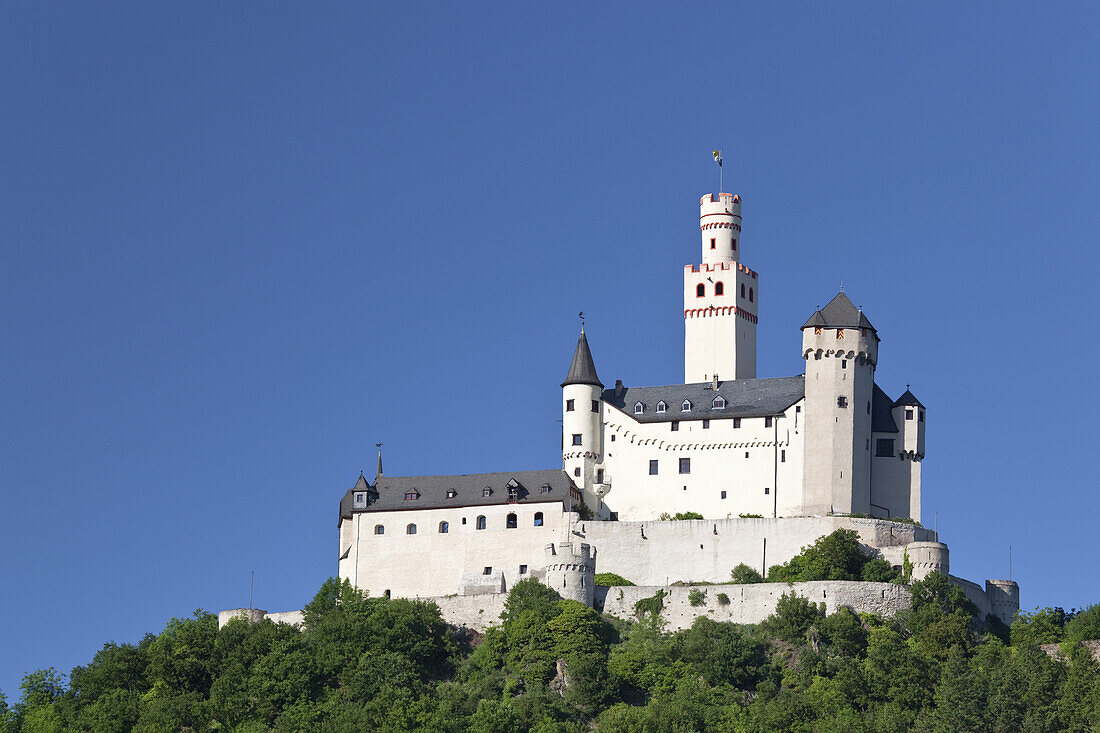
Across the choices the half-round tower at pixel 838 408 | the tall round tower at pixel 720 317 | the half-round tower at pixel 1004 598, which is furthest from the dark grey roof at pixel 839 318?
the half-round tower at pixel 1004 598

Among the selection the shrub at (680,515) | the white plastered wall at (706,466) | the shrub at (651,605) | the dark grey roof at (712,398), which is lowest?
the shrub at (651,605)

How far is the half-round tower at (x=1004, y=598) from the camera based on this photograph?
117250mm

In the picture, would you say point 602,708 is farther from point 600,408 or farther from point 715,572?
point 600,408

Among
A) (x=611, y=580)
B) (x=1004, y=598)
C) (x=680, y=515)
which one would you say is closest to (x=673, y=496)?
(x=680, y=515)

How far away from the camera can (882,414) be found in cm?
12281

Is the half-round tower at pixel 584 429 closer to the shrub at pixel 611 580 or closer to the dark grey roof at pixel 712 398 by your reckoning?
the dark grey roof at pixel 712 398

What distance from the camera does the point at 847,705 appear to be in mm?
106875

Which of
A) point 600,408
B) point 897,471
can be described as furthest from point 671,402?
point 897,471

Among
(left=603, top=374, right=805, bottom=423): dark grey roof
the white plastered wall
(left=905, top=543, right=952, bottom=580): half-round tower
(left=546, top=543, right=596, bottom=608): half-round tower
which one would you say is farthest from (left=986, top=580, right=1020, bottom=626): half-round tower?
(left=546, top=543, right=596, bottom=608): half-round tower

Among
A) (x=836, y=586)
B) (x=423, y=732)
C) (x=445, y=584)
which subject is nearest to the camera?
(x=423, y=732)

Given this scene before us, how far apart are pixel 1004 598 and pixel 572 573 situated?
63.4 feet

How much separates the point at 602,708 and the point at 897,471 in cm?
2093

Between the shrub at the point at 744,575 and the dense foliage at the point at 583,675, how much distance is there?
3.51m

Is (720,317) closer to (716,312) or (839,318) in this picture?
(716,312)
